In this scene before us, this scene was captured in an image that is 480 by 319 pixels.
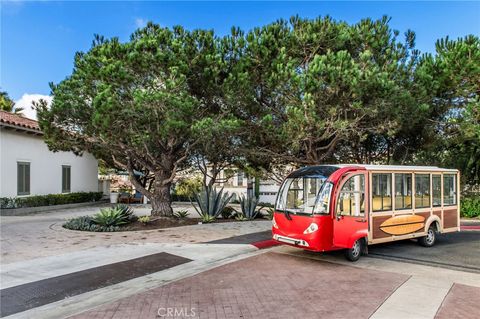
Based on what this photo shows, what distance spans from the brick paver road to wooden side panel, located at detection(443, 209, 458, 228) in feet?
15.1

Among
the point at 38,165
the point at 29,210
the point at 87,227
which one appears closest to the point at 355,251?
the point at 87,227

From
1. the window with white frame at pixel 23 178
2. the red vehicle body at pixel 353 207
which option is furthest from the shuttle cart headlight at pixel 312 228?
the window with white frame at pixel 23 178

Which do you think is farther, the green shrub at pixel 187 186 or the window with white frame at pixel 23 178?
the green shrub at pixel 187 186

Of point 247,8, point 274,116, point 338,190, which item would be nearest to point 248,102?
point 274,116

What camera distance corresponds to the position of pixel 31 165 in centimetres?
2044

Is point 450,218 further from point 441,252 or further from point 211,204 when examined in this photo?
point 211,204

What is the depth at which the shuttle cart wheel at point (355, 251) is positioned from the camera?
8.75 meters

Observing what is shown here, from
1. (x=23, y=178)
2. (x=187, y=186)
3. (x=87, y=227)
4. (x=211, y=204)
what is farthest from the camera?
(x=187, y=186)

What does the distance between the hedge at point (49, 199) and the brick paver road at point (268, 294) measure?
14688mm

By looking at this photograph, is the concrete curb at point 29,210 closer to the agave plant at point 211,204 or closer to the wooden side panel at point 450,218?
the agave plant at point 211,204

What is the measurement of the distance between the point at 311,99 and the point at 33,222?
11.7 meters

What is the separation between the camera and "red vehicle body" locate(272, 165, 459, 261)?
8539mm

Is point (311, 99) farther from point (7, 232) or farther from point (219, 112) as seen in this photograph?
point (7, 232)

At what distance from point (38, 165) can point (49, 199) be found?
2018 millimetres
